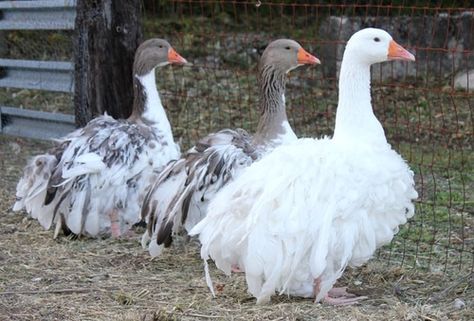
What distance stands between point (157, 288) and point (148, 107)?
2030 mm

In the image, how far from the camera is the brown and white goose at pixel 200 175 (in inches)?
241

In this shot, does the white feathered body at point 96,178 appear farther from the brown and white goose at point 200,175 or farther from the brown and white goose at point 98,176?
the brown and white goose at point 200,175

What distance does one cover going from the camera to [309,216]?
4988 mm

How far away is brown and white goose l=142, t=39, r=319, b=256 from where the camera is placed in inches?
241

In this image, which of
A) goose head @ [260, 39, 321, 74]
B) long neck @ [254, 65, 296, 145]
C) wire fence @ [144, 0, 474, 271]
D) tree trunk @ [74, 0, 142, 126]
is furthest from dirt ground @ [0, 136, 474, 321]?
goose head @ [260, 39, 321, 74]

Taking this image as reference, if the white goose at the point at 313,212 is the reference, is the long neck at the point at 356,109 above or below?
above

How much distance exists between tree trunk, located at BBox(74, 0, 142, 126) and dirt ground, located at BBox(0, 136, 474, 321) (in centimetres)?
146

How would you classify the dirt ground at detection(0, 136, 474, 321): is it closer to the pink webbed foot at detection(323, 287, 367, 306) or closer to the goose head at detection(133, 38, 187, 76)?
the pink webbed foot at detection(323, 287, 367, 306)

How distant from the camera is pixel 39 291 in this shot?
219 inches

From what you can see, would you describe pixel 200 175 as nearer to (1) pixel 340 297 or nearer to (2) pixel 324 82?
(1) pixel 340 297

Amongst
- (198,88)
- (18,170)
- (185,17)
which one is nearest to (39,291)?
(18,170)

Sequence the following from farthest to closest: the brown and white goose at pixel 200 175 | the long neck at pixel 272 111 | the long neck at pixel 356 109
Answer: the long neck at pixel 272 111
the brown and white goose at pixel 200 175
the long neck at pixel 356 109

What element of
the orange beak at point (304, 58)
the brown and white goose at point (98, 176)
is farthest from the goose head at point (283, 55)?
the brown and white goose at point (98, 176)

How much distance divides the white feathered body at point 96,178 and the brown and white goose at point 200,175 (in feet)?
1.71
